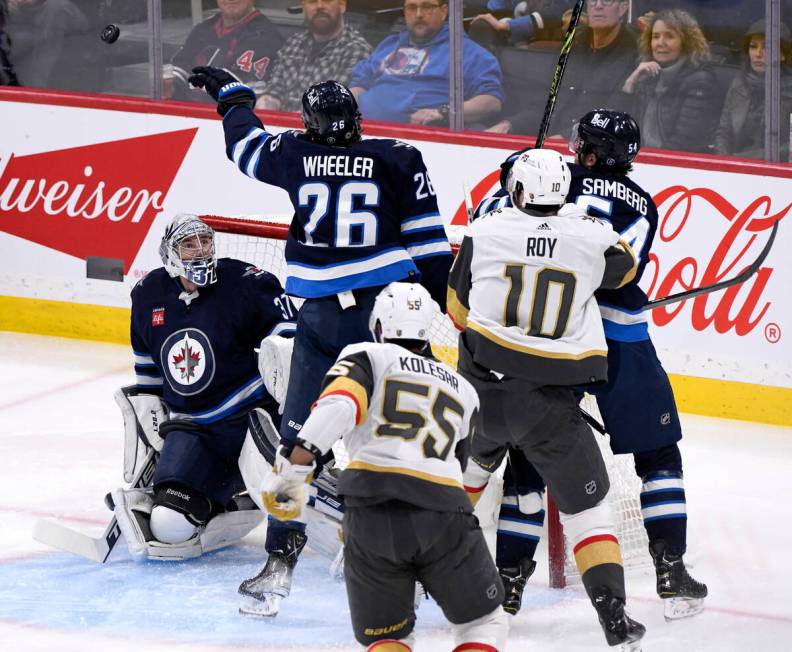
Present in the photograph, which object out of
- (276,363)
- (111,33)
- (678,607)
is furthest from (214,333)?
(111,33)

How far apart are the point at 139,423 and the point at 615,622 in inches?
63.1

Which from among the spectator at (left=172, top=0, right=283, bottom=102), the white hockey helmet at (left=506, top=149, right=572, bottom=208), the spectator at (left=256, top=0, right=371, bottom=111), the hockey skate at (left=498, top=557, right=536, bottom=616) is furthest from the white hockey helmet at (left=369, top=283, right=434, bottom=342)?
the spectator at (left=172, top=0, right=283, bottom=102)

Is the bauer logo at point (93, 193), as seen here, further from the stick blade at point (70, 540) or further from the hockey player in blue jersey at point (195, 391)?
the stick blade at point (70, 540)

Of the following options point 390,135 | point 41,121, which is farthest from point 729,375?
point 41,121

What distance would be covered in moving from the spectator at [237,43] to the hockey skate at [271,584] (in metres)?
2.94

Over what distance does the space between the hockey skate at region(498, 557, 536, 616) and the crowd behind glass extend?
240cm

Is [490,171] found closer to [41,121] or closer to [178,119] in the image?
[178,119]

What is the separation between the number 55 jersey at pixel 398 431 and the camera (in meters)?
2.95

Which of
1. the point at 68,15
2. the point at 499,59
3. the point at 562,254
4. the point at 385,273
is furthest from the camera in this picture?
the point at 68,15

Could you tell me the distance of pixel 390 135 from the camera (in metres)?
6.20

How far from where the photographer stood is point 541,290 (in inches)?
138

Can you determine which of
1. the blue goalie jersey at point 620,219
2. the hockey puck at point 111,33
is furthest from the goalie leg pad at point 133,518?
A: the hockey puck at point 111,33

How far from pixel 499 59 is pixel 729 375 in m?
1.52

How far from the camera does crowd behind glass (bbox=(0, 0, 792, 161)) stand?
18.5 feet
